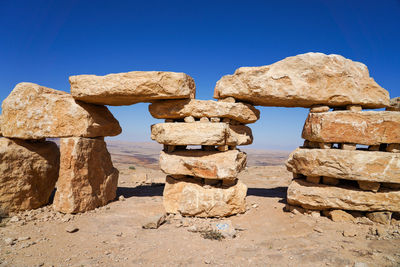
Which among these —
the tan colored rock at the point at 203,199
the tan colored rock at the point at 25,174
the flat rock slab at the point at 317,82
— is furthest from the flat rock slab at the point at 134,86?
the tan colored rock at the point at 203,199

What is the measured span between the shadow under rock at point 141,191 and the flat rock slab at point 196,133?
2.24m

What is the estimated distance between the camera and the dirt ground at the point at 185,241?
2.74 metres

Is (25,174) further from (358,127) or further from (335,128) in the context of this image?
(358,127)

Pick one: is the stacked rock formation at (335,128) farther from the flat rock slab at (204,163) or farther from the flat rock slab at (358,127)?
the flat rock slab at (204,163)

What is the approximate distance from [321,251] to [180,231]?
2.03 meters

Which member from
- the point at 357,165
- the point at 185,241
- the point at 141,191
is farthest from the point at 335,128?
the point at 141,191

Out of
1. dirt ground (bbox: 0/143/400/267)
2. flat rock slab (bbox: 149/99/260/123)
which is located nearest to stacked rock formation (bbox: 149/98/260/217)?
flat rock slab (bbox: 149/99/260/123)

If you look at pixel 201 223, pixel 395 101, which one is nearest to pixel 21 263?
pixel 201 223

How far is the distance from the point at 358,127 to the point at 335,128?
360 millimetres

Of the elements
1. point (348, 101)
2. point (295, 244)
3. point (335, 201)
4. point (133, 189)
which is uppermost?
point (348, 101)

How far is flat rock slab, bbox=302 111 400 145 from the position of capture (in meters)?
3.82

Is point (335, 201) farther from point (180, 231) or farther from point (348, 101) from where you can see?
point (180, 231)

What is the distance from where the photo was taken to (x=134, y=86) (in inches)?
161

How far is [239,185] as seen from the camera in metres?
4.43
